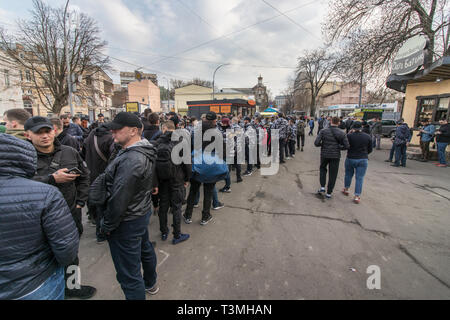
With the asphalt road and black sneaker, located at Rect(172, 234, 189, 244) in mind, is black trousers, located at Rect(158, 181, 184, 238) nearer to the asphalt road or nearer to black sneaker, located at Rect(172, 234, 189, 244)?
black sneaker, located at Rect(172, 234, 189, 244)

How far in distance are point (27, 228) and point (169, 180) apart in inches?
79.9

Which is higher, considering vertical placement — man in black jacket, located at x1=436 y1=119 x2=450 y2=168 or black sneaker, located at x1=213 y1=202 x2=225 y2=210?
man in black jacket, located at x1=436 y1=119 x2=450 y2=168

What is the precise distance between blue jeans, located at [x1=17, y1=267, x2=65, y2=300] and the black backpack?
1.66 m

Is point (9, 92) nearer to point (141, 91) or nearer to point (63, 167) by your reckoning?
point (141, 91)

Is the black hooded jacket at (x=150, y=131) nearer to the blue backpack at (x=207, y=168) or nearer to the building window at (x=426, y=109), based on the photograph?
the blue backpack at (x=207, y=168)

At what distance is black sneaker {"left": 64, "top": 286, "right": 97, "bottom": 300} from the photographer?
2273 mm

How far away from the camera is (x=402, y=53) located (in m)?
10.4

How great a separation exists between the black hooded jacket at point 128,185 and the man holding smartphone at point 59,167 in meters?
0.75

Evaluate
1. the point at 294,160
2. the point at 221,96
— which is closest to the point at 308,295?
the point at 294,160

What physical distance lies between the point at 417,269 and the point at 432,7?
14180 mm

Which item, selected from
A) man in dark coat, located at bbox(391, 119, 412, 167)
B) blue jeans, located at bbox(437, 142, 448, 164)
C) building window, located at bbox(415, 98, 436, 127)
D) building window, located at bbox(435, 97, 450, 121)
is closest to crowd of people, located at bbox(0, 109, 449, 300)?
man in dark coat, located at bbox(391, 119, 412, 167)

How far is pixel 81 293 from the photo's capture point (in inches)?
89.8
